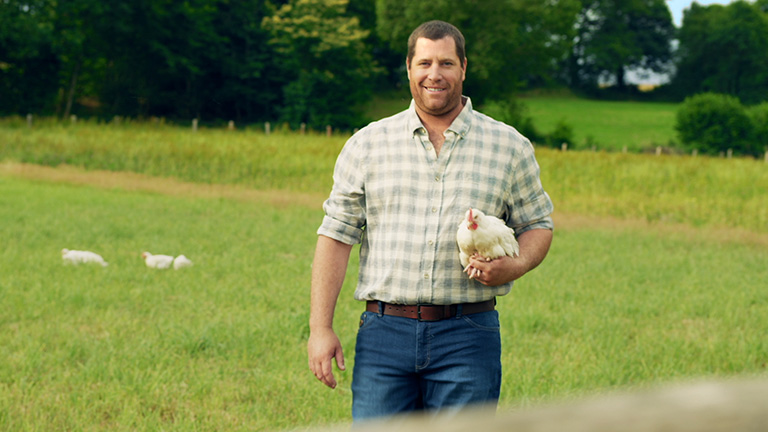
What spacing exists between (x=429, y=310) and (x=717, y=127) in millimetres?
45568

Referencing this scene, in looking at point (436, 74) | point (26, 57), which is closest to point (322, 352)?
point (436, 74)

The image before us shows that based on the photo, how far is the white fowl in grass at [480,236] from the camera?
2736 millimetres

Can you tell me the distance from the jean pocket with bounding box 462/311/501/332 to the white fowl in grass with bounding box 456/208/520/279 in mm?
178

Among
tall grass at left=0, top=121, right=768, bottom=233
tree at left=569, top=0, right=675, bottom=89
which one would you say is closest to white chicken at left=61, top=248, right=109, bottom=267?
→ tall grass at left=0, top=121, right=768, bottom=233

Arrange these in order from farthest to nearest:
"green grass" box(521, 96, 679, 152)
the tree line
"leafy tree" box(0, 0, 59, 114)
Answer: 1. "green grass" box(521, 96, 679, 152)
2. the tree line
3. "leafy tree" box(0, 0, 59, 114)

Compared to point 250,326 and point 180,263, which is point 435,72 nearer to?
point 250,326

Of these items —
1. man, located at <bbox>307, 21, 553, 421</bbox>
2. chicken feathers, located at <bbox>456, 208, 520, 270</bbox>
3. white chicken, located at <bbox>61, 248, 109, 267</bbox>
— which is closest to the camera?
chicken feathers, located at <bbox>456, 208, 520, 270</bbox>

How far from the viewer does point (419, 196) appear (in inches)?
115

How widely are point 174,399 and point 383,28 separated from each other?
4525 centimetres

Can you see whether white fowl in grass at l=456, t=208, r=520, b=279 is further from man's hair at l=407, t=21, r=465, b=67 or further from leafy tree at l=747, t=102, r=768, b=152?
leafy tree at l=747, t=102, r=768, b=152

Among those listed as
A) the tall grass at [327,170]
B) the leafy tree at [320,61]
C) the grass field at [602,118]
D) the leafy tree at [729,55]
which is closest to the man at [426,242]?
the tall grass at [327,170]

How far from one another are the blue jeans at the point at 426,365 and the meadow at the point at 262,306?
80.1 inches

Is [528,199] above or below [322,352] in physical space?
above

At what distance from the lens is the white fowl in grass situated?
2736 millimetres
